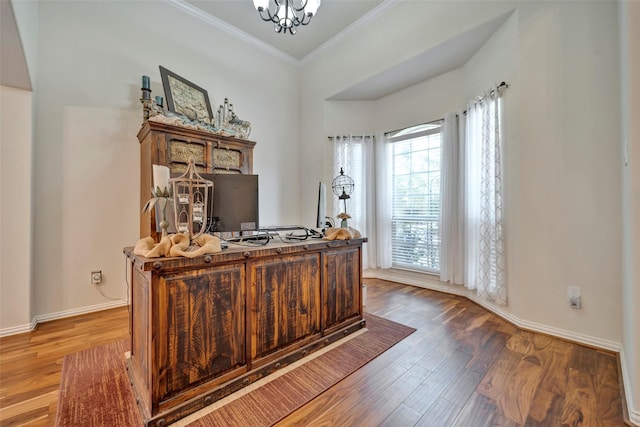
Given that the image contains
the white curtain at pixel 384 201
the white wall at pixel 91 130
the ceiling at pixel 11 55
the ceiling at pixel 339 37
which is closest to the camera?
the ceiling at pixel 11 55

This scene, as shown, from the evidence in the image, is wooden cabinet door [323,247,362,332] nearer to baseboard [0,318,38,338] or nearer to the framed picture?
the framed picture

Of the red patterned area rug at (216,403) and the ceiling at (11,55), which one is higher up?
the ceiling at (11,55)

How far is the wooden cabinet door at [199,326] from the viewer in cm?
129

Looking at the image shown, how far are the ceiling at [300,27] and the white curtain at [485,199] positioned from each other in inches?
77.4

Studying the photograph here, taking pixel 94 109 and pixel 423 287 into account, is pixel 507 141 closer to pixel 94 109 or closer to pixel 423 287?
pixel 423 287

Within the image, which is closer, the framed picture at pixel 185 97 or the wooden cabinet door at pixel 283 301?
the wooden cabinet door at pixel 283 301

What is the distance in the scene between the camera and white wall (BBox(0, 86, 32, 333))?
7.46 ft

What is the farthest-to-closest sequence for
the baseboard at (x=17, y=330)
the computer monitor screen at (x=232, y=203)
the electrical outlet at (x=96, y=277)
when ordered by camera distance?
1. the electrical outlet at (x=96, y=277)
2. the baseboard at (x=17, y=330)
3. the computer monitor screen at (x=232, y=203)

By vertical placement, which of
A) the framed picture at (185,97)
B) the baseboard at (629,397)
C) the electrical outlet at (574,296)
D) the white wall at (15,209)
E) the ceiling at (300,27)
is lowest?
the baseboard at (629,397)

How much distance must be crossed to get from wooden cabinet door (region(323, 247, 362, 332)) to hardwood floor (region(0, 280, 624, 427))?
44 cm

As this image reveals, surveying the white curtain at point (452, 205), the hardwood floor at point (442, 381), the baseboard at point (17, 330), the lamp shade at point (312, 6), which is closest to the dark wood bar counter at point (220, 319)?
the hardwood floor at point (442, 381)

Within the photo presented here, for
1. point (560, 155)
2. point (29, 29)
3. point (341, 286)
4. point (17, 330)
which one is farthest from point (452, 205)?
point (17, 330)

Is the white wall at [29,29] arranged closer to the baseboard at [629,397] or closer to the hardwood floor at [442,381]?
the hardwood floor at [442,381]

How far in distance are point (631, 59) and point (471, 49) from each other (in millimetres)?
1952
